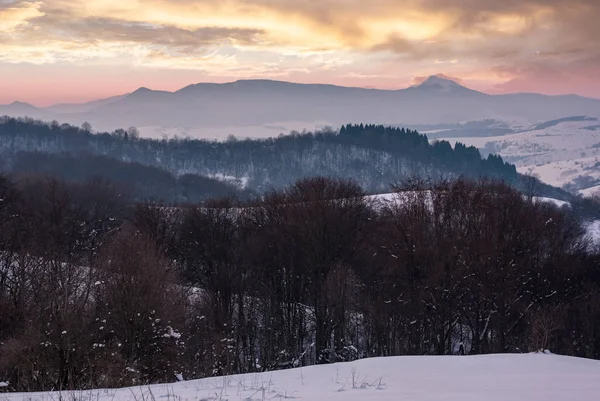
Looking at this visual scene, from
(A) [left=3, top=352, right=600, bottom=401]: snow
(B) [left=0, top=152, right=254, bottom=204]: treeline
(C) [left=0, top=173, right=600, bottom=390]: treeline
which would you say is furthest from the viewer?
(B) [left=0, top=152, right=254, bottom=204]: treeline

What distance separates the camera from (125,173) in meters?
151

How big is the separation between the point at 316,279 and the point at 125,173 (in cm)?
12286

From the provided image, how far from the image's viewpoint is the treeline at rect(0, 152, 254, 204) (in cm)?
13950

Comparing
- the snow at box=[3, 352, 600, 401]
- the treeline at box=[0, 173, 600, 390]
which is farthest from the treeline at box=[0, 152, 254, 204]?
the snow at box=[3, 352, 600, 401]

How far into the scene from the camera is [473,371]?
12.9m

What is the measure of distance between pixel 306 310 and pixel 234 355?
914 cm

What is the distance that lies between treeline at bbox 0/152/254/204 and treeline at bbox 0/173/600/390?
9124cm

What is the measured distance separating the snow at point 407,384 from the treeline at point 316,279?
9.69 m

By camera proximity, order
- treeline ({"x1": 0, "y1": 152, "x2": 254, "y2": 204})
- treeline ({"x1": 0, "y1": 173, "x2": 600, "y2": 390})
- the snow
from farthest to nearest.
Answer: treeline ({"x1": 0, "y1": 152, "x2": 254, "y2": 204})
treeline ({"x1": 0, "y1": 173, "x2": 600, "y2": 390})
the snow

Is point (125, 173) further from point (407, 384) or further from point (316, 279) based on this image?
point (407, 384)

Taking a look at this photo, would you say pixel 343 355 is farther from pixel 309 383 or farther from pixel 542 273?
pixel 309 383

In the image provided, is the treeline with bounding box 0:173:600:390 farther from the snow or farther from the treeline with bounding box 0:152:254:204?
the treeline with bounding box 0:152:254:204

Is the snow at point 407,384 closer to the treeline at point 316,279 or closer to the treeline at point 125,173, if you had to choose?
the treeline at point 316,279

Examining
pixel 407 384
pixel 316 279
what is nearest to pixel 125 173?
pixel 316 279
